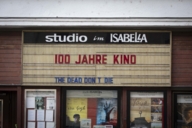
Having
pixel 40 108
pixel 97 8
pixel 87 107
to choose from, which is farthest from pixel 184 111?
pixel 40 108

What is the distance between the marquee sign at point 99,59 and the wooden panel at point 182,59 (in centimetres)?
19

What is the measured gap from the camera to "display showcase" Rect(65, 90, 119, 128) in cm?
955

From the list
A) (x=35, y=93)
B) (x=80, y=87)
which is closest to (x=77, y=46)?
(x=80, y=87)

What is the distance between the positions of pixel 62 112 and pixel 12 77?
1.59 m

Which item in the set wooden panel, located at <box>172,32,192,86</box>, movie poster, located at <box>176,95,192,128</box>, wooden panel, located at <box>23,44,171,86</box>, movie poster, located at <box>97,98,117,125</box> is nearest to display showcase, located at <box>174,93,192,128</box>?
movie poster, located at <box>176,95,192,128</box>

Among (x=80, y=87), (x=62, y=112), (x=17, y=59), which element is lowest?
(x=62, y=112)

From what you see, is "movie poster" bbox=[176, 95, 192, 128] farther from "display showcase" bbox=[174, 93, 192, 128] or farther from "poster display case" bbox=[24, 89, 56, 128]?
"poster display case" bbox=[24, 89, 56, 128]

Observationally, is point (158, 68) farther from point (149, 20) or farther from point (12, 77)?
point (12, 77)

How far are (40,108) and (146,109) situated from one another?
2.77 m

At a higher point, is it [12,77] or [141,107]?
[12,77]

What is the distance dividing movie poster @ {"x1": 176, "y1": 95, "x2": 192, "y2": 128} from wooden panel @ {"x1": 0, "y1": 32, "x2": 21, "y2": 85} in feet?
13.9

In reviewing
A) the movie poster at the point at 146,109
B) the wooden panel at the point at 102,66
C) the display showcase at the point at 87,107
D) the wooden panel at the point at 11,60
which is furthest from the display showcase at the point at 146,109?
the wooden panel at the point at 11,60

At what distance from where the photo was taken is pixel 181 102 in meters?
9.50

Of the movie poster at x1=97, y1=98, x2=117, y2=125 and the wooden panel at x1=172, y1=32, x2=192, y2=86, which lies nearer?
the wooden panel at x1=172, y1=32, x2=192, y2=86
